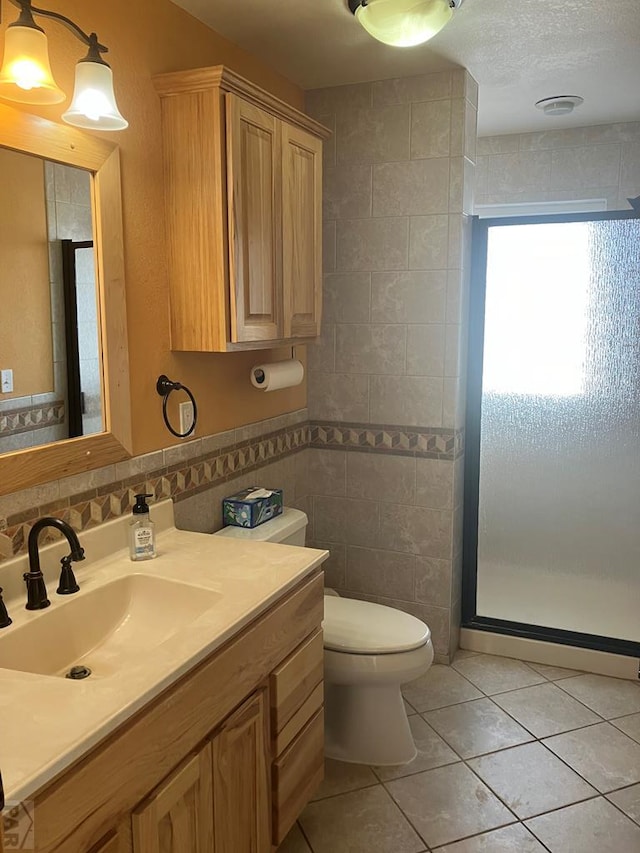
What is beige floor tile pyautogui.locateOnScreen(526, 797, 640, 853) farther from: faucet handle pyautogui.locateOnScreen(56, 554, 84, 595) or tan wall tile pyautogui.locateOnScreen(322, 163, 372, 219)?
tan wall tile pyautogui.locateOnScreen(322, 163, 372, 219)

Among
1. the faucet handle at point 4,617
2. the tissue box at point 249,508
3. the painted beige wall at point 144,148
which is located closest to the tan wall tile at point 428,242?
the painted beige wall at point 144,148

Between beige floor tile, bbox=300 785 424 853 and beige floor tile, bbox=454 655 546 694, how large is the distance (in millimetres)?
818

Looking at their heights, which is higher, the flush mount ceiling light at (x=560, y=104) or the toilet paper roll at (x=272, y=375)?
the flush mount ceiling light at (x=560, y=104)

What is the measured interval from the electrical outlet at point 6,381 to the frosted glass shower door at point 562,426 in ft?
6.52

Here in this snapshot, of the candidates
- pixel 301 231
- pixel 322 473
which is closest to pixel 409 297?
pixel 301 231

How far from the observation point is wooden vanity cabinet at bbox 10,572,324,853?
1189mm

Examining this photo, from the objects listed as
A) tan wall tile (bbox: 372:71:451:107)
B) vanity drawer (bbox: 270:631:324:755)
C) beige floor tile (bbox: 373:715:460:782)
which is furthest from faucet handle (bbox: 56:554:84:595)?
tan wall tile (bbox: 372:71:451:107)

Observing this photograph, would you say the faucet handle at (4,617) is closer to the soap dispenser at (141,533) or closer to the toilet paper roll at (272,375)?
the soap dispenser at (141,533)

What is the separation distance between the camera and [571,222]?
113 inches

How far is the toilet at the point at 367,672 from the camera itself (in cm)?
234

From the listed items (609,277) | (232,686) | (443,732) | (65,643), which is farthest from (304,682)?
(609,277)

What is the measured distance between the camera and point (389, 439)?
3.08 meters

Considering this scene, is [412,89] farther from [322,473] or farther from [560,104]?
[322,473]

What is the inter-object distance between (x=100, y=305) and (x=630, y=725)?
2328mm
